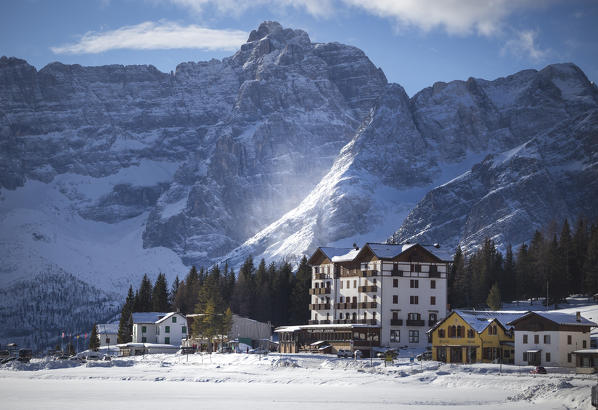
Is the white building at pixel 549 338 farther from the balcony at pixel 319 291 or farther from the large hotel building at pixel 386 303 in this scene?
the balcony at pixel 319 291

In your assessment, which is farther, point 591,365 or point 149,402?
point 591,365

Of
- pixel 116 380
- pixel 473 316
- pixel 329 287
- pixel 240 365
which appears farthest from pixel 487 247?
pixel 116 380

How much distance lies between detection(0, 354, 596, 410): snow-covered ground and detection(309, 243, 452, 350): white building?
66.5 ft

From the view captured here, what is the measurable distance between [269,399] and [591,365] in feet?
122

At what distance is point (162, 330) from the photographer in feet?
559

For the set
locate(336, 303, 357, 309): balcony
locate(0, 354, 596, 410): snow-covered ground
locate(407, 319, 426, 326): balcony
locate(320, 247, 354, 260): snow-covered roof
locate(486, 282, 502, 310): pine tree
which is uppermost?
locate(320, 247, 354, 260): snow-covered roof

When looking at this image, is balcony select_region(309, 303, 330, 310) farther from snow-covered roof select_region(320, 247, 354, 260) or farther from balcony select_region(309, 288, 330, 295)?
snow-covered roof select_region(320, 247, 354, 260)

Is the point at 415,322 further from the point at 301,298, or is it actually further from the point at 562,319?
the point at 562,319

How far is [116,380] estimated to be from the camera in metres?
106

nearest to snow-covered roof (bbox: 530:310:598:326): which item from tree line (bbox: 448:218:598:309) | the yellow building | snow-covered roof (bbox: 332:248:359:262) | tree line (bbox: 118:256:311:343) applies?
the yellow building

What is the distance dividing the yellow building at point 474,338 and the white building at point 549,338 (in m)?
5.18

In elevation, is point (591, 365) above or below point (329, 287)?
below

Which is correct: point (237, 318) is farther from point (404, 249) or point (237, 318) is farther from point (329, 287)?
point (404, 249)

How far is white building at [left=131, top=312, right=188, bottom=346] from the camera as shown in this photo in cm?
17012
